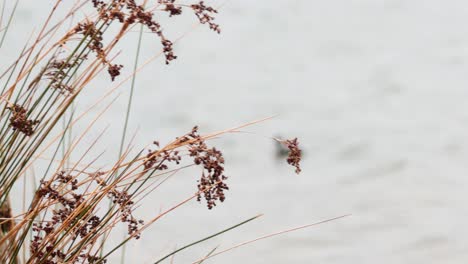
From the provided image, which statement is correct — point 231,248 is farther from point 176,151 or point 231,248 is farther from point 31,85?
point 31,85

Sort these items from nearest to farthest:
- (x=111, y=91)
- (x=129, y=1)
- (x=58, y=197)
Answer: (x=58, y=197), (x=129, y=1), (x=111, y=91)

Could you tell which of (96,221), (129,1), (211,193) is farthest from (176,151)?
(129,1)

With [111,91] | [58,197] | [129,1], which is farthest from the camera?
[111,91]

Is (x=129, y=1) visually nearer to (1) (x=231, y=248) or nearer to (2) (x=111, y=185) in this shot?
(2) (x=111, y=185)

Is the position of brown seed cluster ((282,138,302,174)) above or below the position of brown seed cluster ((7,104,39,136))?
below

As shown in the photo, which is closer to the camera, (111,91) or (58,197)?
(58,197)

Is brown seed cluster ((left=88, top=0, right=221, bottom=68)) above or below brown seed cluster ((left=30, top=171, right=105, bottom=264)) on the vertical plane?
above

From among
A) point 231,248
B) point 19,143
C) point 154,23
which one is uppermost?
point 154,23

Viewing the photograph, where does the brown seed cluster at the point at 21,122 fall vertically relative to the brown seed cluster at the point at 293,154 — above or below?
above

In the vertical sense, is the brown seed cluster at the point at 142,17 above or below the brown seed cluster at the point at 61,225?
above

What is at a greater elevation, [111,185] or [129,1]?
[129,1]
